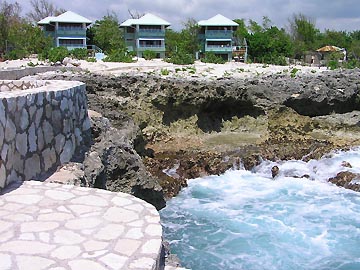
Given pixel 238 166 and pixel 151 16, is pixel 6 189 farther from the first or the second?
pixel 151 16

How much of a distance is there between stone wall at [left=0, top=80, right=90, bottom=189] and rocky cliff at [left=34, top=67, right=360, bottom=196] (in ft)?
23.9

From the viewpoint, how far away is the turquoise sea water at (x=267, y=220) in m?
9.55

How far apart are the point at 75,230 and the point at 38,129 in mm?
2319

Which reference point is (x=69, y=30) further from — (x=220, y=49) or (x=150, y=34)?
(x=220, y=49)

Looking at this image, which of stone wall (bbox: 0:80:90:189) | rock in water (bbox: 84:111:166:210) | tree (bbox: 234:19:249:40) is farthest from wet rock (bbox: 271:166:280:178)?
tree (bbox: 234:19:249:40)

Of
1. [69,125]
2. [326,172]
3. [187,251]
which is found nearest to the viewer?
[69,125]

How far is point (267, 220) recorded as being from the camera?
37.9 ft

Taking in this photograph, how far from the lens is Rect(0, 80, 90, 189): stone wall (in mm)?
5109

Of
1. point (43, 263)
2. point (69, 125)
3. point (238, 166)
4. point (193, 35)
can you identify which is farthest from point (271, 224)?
point (193, 35)

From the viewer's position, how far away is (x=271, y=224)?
11.3 m

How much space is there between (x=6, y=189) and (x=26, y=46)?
38.3 metres

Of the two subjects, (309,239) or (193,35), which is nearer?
(309,239)

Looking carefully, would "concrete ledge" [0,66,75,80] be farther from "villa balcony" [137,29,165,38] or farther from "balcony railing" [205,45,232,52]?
"balcony railing" [205,45,232,52]

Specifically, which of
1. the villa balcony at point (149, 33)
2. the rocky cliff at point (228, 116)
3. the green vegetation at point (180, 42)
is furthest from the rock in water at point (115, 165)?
the villa balcony at point (149, 33)
